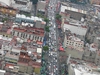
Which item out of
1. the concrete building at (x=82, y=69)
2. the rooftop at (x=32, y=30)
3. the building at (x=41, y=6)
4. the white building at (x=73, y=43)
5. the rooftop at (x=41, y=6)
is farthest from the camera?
the rooftop at (x=41, y=6)

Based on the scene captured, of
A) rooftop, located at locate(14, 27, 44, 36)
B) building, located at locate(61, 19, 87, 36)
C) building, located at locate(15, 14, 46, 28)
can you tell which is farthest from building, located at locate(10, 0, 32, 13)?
rooftop, located at locate(14, 27, 44, 36)

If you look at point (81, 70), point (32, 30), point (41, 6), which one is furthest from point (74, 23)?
point (81, 70)

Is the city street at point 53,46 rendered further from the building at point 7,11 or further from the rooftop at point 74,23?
the building at point 7,11

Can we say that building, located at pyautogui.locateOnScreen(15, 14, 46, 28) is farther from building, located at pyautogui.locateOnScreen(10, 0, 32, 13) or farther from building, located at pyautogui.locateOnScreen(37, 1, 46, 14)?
building, located at pyautogui.locateOnScreen(37, 1, 46, 14)

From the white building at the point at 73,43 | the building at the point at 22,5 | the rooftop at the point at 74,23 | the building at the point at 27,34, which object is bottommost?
the white building at the point at 73,43

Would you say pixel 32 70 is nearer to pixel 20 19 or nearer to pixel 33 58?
pixel 33 58

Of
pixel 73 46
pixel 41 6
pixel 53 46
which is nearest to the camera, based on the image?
pixel 73 46

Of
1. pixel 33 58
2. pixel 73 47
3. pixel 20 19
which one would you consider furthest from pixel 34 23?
pixel 33 58

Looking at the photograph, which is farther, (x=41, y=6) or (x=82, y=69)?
(x=41, y=6)

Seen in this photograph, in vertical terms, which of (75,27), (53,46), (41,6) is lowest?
(53,46)

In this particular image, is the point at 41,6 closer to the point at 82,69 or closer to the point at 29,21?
the point at 29,21

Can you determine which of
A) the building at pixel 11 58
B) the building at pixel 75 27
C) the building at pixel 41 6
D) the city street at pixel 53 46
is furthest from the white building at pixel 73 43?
the building at pixel 41 6

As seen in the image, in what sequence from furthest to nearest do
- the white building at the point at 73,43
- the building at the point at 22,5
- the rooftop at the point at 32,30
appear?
the building at the point at 22,5, the white building at the point at 73,43, the rooftop at the point at 32,30
